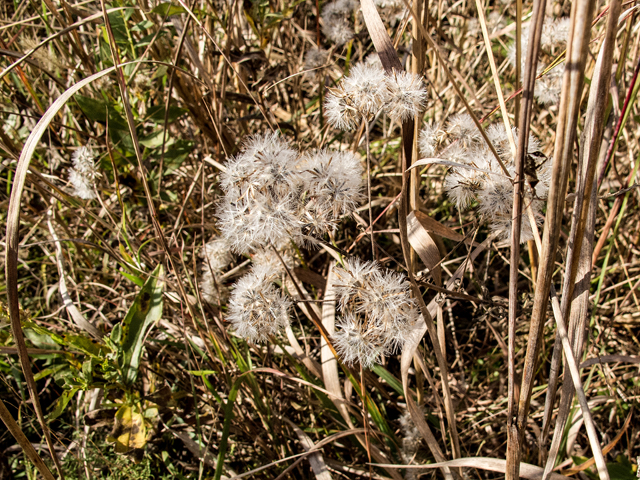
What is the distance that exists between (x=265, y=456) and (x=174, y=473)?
1.06 feet

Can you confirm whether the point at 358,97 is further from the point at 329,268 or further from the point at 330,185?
the point at 329,268

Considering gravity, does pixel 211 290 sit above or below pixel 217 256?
below

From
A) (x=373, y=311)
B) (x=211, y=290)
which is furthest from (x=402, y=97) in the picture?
(x=211, y=290)

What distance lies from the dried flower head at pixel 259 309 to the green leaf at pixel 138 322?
0.37 metres

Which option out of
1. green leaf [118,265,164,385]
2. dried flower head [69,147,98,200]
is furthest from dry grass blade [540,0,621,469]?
dried flower head [69,147,98,200]

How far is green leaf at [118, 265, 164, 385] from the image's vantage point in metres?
1.43

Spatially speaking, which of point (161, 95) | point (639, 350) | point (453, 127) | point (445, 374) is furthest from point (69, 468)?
point (639, 350)

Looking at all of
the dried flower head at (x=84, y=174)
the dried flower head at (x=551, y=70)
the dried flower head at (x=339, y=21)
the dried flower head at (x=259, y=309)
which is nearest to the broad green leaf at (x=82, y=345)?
the dried flower head at (x=259, y=309)

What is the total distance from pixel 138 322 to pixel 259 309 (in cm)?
53

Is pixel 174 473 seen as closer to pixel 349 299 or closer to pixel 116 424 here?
pixel 116 424

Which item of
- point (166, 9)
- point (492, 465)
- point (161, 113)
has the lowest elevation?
point (492, 465)

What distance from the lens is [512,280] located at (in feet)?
2.85

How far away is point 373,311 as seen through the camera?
3.43 feet

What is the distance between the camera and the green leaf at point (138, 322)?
1.43 m
